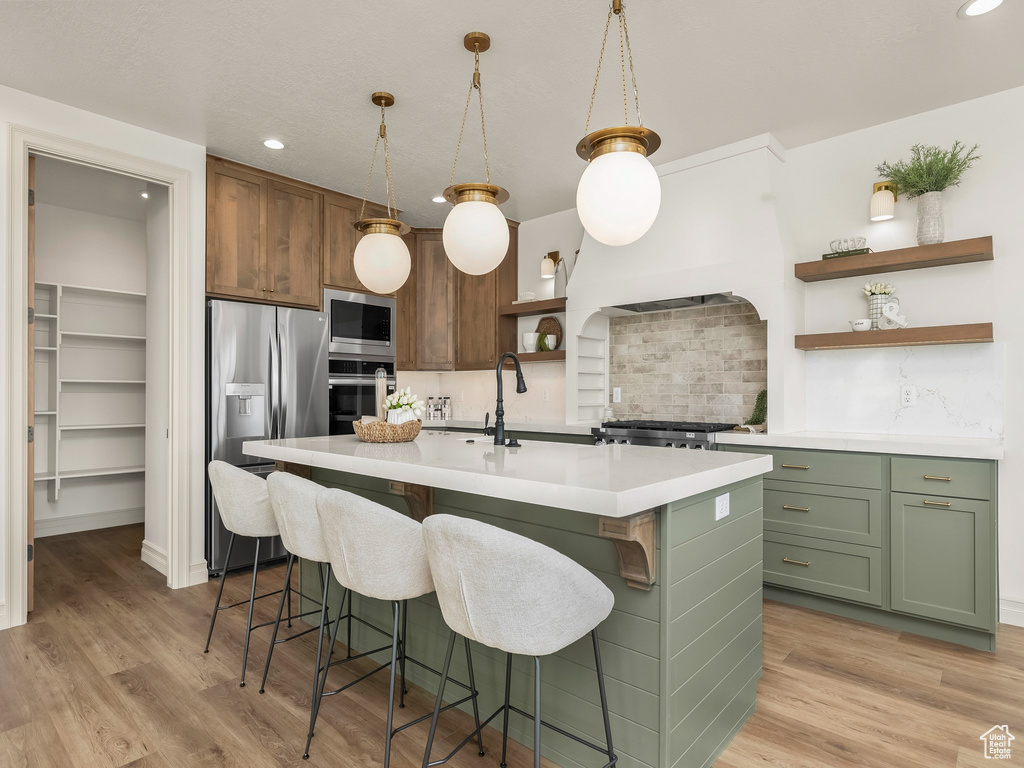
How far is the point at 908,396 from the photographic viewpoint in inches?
130

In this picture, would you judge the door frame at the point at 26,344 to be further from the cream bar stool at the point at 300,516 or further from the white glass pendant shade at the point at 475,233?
the white glass pendant shade at the point at 475,233

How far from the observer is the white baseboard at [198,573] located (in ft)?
11.9

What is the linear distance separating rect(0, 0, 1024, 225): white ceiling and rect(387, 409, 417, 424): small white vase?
65.2 inches

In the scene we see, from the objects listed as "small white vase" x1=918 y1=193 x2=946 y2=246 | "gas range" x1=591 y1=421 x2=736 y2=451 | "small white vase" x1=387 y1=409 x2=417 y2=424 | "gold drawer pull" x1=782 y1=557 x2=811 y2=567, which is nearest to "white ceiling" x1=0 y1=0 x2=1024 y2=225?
"small white vase" x1=918 y1=193 x2=946 y2=246

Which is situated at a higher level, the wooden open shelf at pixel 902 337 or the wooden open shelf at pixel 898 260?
the wooden open shelf at pixel 898 260

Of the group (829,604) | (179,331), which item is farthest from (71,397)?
(829,604)

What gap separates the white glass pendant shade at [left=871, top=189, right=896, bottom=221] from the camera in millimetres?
3266

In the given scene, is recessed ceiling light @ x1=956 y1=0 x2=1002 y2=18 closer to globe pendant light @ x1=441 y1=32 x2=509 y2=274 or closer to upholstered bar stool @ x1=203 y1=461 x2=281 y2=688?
globe pendant light @ x1=441 y1=32 x2=509 y2=274

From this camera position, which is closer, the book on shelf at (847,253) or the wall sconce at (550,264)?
the book on shelf at (847,253)

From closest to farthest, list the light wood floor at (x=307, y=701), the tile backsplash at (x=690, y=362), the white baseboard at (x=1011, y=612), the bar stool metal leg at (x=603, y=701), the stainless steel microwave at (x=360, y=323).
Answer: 1. the bar stool metal leg at (x=603, y=701)
2. the light wood floor at (x=307, y=701)
3. the white baseboard at (x=1011, y=612)
4. the tile backsplash at (x=690, y=362)
5. the stainless steel microwave at (x=360, y=323)

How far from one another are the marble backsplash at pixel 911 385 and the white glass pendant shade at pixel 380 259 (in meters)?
2.59

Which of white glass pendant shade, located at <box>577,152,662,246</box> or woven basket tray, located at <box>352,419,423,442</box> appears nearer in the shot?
white glass pendant shade, located at <box>577,152,662,246</box>

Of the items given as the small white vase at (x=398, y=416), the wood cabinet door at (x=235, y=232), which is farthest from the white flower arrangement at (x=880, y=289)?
the wood cabinet door at (x=235, y=232)

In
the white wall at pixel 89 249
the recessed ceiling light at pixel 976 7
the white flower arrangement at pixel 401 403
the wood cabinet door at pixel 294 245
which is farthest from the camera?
the white wall at pixel 89 249
